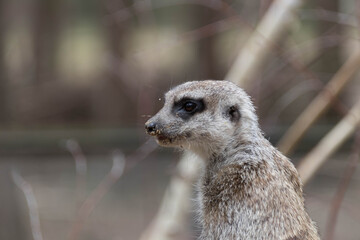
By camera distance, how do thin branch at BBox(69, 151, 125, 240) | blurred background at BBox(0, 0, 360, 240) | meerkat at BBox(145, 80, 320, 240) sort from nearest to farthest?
meerkat at BBox(145, 80, 320, 240) → thin branch at BBox(69, 151, 125, 240) → blurred background at BBox(0, 0, 360, 240)

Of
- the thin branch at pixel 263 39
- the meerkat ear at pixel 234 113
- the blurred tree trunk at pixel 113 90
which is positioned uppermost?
the blurred tree trunk at pixel 113 90

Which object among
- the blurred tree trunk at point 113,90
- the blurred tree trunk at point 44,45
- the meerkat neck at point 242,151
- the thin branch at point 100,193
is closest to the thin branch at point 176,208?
the thin branch at point 100,193

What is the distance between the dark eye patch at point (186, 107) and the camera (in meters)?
2.45

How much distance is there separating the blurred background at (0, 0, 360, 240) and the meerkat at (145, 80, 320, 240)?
A: 12.6ft

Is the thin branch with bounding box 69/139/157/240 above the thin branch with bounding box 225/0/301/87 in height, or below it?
below

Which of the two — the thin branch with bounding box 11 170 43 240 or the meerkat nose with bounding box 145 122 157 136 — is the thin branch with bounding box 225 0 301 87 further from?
the meerkat nose with bounding box 145 122 157 136

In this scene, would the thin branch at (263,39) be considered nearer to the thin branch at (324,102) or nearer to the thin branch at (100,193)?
the thin branch at (324,102)

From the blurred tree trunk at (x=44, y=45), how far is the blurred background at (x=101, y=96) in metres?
0.01

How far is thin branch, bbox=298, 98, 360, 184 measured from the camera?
374cm

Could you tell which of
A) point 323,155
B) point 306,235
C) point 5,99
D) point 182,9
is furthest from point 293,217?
point 5,99

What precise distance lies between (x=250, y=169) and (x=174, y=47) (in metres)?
4.63

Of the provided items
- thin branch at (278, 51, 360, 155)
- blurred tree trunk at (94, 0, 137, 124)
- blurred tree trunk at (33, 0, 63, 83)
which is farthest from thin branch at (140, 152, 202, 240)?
blurred tree trunk at (33, 0, 63, 83)

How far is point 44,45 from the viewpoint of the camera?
7160mm

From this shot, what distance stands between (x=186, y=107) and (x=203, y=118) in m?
0.07
